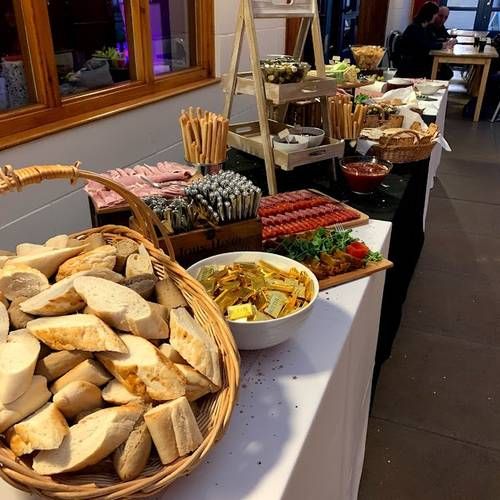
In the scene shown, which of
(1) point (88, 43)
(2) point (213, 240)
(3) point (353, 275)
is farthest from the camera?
(1) point (88, 43)

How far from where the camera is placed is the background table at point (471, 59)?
5.73m

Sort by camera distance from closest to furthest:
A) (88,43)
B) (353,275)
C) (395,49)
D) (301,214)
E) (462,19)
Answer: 1. (353,275)
2. (301,214)
3. (88,43)
4. (395,49)
5. (462,19)

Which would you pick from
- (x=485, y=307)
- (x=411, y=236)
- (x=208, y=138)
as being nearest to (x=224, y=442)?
(x=208, y=138)

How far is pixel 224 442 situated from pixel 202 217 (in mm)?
441

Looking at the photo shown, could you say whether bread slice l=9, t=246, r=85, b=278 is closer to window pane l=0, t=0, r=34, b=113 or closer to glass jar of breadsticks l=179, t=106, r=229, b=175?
glass jar of breadsticks l=179, t=106, r=229, b=175

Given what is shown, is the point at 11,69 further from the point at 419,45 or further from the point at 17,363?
the point at 419,45

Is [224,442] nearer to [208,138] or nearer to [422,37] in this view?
Answer: [208,138]

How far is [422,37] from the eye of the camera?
5660mm

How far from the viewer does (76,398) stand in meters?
0.56

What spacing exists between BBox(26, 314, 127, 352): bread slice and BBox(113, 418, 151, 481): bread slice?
0.34ft

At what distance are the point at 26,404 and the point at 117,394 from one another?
0.10 m

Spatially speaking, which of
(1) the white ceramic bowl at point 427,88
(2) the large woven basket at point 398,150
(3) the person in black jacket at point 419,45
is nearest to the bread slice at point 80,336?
(2) the large woven basket at point 398,150

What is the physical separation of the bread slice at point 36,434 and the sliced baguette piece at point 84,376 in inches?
1.8

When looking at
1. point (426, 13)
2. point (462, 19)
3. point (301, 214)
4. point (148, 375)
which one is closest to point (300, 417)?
point (148, 375)
